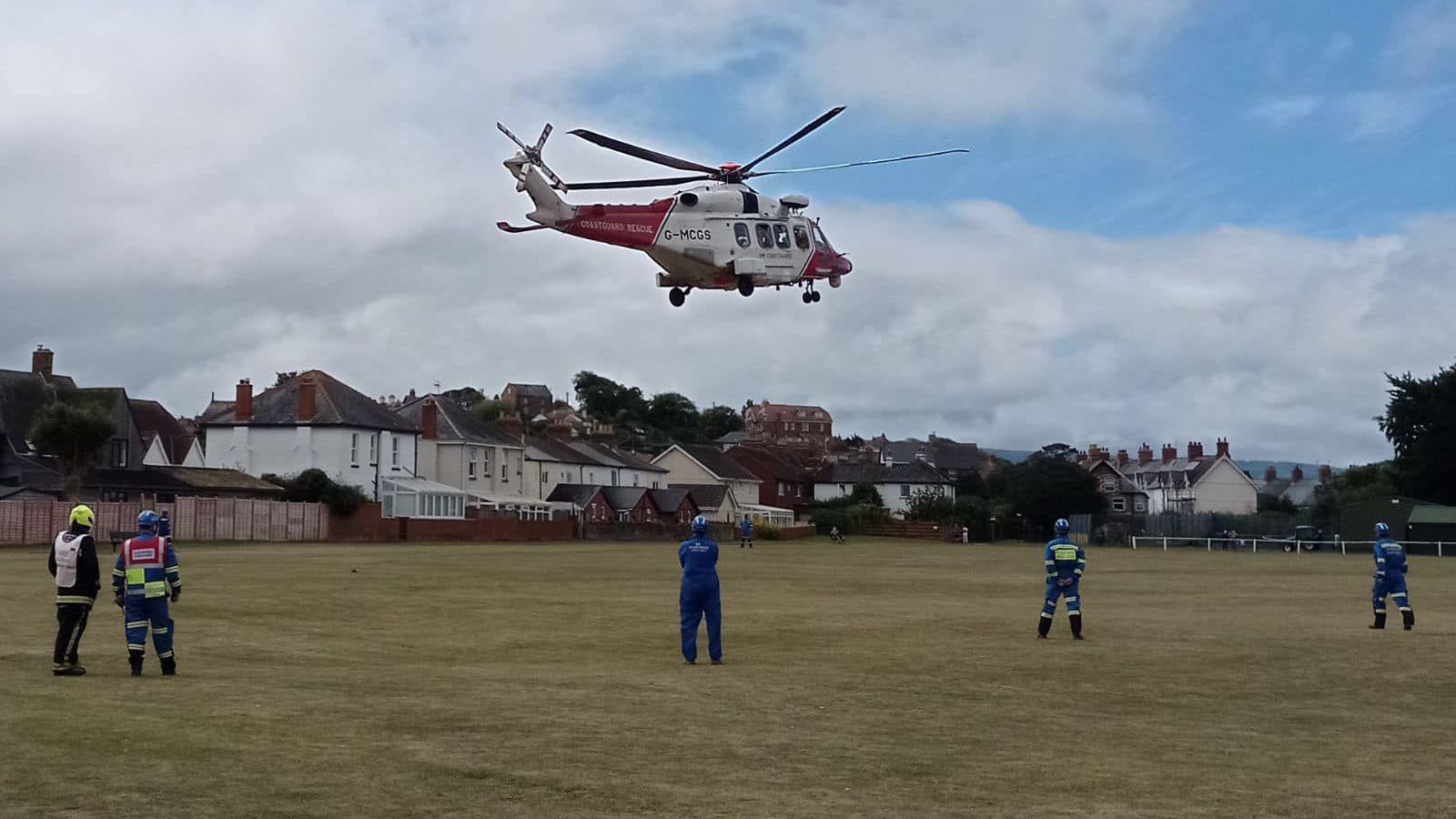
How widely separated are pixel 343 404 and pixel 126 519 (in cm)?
2363

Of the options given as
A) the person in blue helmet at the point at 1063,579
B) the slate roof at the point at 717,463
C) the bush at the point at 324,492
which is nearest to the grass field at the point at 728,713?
the person in blue helmet at the point at 1063,579

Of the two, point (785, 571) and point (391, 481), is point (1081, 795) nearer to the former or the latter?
point (785, 571)

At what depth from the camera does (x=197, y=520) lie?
6412 centimetres

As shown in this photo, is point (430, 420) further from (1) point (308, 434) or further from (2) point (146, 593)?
(2) point (146, 593)

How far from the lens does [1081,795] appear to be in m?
→ 10.6

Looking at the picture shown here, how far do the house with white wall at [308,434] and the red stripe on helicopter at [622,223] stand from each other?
46.4 m

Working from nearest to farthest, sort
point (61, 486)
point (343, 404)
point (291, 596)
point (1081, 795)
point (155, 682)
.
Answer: point (1081, 795)
point (155, 682)
point (291, 596)
point (61, 486)
point (343, 404)

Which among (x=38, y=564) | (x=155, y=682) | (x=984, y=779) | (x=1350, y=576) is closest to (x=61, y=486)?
(x=38, y=564)

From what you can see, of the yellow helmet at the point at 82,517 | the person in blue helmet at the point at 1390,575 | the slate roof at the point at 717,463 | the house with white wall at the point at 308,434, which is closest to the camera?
the yellow helmet at the point at 82,517

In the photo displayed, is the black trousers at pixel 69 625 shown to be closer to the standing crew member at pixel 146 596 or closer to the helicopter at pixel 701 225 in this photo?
the standing crew member at pixel 146 596

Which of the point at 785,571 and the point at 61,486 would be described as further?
the point at 61,486

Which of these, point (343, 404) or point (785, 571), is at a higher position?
point (343, 404)

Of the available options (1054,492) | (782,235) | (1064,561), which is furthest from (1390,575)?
(1054,492)

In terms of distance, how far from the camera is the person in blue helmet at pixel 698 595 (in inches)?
737
